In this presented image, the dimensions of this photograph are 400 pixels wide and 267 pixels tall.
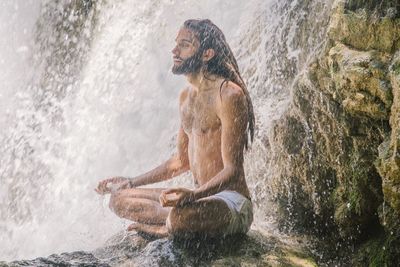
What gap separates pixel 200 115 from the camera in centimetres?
411

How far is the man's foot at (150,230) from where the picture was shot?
13.3 ft

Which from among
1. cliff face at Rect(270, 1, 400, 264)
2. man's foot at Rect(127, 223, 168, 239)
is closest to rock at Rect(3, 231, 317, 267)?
man's foot at Rect(127, 223, 168, 239)

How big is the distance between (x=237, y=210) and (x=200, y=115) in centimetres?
81

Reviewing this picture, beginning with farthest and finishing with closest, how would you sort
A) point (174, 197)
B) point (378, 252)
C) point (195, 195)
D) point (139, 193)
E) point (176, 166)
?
point (176, 166) < point (139, 193) < point (378, 252) < point (195, 195) < point (174, 197)

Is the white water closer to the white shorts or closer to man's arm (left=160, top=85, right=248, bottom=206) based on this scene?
the white shorts

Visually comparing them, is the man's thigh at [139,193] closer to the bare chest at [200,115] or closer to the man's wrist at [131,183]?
the man's wrist at [131,183]

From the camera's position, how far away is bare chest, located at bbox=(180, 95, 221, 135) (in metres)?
4.01

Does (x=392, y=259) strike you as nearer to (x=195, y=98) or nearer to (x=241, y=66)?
(x=195, y=98)

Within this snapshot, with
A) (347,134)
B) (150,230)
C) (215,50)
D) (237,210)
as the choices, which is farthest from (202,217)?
(347,134)

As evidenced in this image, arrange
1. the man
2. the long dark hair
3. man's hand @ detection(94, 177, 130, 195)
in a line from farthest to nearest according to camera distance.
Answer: man's hand @ detection(94, 177, 130, 195) → the long dark hair → the man

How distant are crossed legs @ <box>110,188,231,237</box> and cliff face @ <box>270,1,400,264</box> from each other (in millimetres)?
1187

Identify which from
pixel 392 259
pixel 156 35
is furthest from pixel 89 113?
pixel 392 259

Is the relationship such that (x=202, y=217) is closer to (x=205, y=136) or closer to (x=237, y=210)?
(x=237, y=210)

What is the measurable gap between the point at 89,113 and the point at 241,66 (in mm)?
3465
